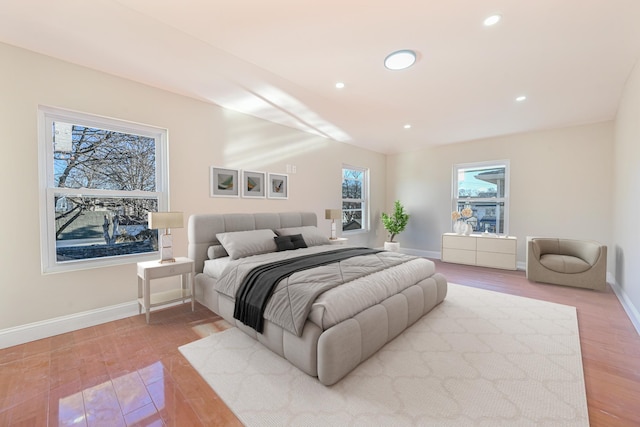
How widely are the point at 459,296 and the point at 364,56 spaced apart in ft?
10.3

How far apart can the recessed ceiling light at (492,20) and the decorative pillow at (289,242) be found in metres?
2.98

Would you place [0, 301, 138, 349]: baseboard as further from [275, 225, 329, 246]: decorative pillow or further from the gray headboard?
[275, 225, 329, 246]: decorative pillow

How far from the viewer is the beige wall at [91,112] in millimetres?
2375

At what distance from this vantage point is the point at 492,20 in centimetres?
209

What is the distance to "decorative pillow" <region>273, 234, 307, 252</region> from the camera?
11.8 ft

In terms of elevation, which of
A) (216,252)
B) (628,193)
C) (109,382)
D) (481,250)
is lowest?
(109,382)

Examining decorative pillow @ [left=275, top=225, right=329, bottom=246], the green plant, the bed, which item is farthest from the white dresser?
decorative pillow @ [left=275, top=225, right=329, bottom=246]

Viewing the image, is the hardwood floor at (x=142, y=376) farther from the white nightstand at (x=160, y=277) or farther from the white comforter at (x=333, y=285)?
the white comforter at (x=333, y=285)

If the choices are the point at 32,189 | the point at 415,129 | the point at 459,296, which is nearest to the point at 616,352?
the point at 459,296

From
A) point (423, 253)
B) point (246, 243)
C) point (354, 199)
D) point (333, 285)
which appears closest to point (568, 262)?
point (423, 253)

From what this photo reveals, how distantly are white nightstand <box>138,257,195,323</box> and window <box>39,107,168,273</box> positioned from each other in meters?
0.44

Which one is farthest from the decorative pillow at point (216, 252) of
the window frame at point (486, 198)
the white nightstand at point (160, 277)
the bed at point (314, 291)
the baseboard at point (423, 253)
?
the window frame at point (486, 198)

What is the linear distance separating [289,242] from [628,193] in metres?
4.13

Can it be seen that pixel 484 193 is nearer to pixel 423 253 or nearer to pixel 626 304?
pixel 423 253
